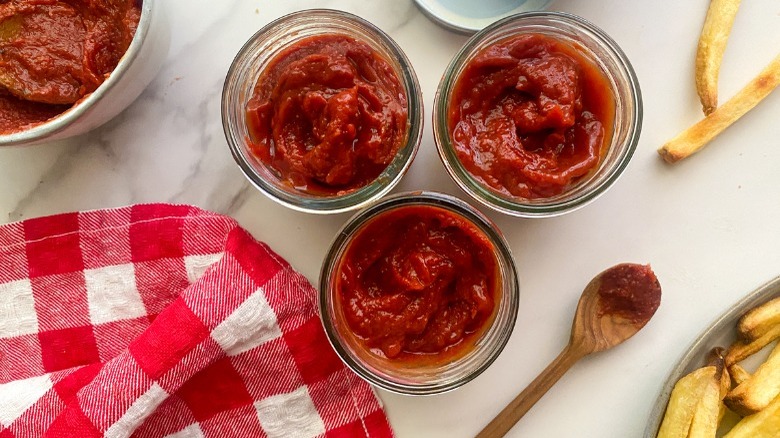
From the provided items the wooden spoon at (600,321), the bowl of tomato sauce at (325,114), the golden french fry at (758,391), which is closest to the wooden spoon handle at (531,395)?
the wooden spoon at (600,321)

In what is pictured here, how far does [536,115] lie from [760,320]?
2.66 feet

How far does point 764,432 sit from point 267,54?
1.54 metres

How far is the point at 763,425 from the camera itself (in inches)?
73.8

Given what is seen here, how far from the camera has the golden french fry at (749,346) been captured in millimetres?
1960

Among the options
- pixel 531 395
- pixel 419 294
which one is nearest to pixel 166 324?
pixel 419 294

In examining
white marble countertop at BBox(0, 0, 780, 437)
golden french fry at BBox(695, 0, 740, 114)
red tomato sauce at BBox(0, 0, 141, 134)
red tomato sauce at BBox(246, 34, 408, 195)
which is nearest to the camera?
red tomato sauce at BBox(246, 34, 408, 195)

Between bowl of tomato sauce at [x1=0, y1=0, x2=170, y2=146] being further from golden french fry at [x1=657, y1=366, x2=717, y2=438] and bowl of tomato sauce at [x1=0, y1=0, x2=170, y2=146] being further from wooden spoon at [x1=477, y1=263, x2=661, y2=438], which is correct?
golden french fry at [x1=657, y1=366, x2=717, y2=438]

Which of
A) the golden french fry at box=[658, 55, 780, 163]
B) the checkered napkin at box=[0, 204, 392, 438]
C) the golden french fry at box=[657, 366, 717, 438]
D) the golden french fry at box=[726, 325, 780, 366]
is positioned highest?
the golden french fry at box=[658, 55, 780, 163]

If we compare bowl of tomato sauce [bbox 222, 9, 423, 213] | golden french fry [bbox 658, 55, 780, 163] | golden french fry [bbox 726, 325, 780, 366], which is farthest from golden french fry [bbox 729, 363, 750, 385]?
bowl of tomato sauce [bbox 222, 9, 423, 213]

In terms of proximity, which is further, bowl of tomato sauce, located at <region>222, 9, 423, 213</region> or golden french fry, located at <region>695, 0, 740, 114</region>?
golden french fry, located at <region>695, 0, 740, 114</region>

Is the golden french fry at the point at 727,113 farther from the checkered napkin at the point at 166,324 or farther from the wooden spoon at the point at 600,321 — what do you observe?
the checkered napkin at the point at 166,324

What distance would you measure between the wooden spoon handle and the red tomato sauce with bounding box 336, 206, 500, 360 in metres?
0.28

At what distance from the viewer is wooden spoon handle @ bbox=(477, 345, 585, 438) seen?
6.49 feet

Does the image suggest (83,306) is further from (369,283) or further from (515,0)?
(515,0)
